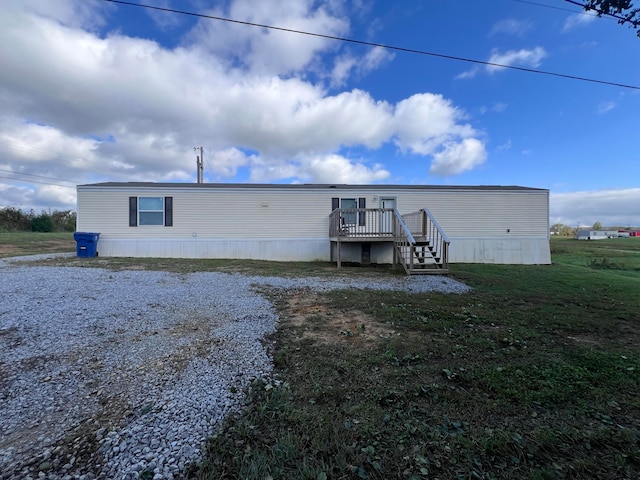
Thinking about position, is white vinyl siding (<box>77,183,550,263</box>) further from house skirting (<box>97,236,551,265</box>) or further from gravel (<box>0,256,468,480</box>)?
gravel (<box>0,256,468,480</box>)

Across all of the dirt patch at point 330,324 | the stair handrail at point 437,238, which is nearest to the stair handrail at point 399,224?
the stair handrail at point 437,238

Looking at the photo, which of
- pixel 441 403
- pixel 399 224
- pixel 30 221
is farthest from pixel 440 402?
pixel 30 221

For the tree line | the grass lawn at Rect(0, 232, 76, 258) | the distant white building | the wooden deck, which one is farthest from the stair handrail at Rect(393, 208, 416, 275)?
the distant white building

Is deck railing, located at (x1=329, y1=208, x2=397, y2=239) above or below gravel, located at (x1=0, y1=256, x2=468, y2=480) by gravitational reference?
above

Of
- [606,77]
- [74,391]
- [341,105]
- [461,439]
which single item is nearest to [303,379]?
[461,439]

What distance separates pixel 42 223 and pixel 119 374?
3126cm

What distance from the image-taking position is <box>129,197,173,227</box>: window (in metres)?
11.9

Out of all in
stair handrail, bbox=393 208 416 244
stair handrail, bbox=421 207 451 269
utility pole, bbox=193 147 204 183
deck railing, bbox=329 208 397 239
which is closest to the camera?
stair handrail, bbox=421 207 451 269

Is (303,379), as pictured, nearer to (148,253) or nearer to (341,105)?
(148,253)

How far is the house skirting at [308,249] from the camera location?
12.0 metres

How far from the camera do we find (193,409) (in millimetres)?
2236

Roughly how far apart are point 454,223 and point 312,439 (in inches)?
497

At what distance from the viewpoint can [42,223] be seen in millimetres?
25391

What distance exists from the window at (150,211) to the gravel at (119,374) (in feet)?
20.9
